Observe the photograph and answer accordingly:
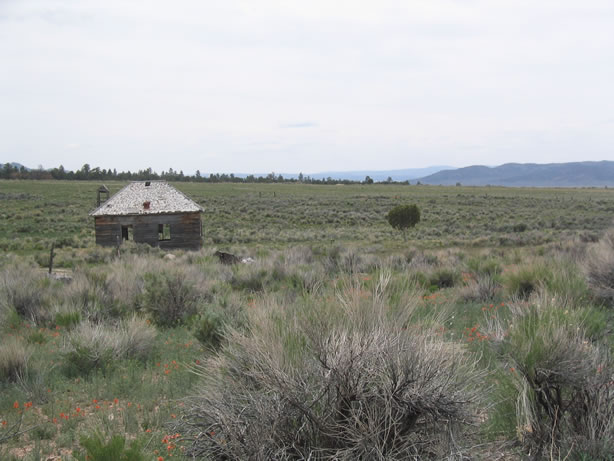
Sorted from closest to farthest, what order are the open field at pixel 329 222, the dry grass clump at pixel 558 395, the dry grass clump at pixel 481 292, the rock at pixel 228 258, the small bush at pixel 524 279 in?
the dry grass clump at pixel 558 395, the small bush at pixel 524 279, the dry grass clump at pixel 481 292, the rock at pixel 228 258, the open field at pixel 329 222

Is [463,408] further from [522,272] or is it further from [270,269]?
[270,269]

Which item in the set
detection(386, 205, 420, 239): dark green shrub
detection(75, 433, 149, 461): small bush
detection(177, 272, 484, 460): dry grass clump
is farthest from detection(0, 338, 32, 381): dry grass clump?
detection(386, 205, 420, 239): dark green shrub

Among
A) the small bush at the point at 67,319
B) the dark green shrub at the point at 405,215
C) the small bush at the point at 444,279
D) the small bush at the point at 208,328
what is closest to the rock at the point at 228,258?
the small bush at the point at 444,279

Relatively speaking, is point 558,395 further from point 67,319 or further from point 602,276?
point 67,319

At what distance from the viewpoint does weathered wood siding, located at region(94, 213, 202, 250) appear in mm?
26594

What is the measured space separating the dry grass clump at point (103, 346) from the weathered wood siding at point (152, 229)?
20.2 metres

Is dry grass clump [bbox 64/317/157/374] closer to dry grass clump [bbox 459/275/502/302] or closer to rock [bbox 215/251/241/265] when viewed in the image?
dry grass clump [bbox 459/275/502/302]

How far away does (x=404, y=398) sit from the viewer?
3145 mm

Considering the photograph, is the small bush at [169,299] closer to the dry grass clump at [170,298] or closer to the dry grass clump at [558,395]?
the dry grass clump at [170,298]

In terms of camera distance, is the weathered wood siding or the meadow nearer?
the meadow

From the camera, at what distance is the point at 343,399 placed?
3299mm

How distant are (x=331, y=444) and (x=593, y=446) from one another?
65.1 inches

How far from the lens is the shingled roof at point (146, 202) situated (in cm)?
2653

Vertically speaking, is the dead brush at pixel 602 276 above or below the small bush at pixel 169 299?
above
